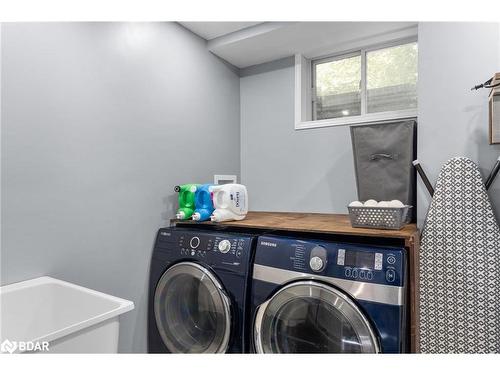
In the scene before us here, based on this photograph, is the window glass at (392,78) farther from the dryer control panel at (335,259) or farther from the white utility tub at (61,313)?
the white utility tub at (61,313)

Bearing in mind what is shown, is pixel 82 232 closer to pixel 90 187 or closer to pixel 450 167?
pixel 90 187

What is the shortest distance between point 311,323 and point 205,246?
2.29 feet

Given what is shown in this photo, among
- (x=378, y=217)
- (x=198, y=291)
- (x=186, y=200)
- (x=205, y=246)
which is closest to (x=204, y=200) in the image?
(x=186, y=200)

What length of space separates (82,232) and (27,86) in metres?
0.73

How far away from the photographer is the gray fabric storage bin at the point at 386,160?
1713 mm

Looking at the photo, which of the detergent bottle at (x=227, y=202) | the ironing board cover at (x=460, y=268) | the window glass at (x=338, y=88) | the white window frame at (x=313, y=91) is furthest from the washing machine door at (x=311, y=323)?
the window glass at (x=338, y=88)

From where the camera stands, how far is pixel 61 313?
49.9 inches

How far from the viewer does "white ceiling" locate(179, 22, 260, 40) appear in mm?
2113

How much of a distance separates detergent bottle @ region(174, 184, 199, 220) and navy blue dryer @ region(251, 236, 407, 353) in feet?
1.88

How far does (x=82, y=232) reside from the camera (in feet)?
4.90

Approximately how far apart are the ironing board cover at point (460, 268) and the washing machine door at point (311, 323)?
1.47ft

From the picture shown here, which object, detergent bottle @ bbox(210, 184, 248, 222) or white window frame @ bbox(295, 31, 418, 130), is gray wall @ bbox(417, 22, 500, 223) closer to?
white window frame @ bbox(295, 31, 418, 130)
